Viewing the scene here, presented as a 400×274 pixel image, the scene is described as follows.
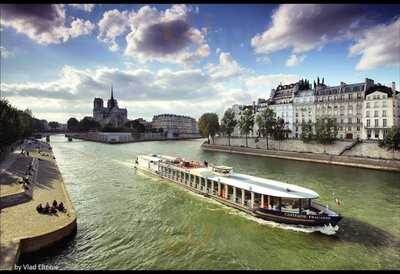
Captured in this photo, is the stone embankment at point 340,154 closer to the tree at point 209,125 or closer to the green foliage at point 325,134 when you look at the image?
the green foliage at point 325,134

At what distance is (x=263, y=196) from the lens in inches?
906

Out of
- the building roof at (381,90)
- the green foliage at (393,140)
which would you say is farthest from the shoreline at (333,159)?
the building roof at (381,90)

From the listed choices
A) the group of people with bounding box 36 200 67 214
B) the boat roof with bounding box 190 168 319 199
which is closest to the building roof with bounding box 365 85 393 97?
the boat roof with bounding box 190 168 319 199

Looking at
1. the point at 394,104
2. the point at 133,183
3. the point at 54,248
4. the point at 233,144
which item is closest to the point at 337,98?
the point at 394,104

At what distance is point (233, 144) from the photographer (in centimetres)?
9656

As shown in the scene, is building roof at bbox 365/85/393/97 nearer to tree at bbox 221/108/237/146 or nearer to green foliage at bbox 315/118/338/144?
green foliage at bbox 315/118/338/144

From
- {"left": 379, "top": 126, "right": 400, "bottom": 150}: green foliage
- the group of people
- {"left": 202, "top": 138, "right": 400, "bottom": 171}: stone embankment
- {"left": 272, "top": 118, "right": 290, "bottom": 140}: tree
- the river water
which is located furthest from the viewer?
{"left": 272, "top": 118, "right": 290, "bottom": 140}: tree

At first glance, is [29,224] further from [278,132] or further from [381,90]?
[381,90]

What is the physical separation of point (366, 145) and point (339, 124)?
1782cm

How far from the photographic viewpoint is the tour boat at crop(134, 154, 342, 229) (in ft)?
68.3

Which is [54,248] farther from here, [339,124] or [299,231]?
[339,124]

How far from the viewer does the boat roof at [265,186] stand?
71.7ft

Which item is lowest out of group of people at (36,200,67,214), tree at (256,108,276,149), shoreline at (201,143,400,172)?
shoreline at (201,143,400,172)

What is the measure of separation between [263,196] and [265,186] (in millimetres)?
2485
